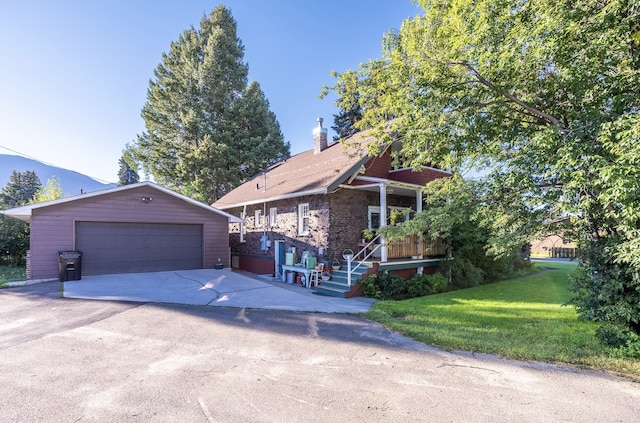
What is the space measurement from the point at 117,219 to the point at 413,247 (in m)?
12.0

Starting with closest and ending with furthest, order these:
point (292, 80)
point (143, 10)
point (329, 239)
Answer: point (329, 239), point (143, 10), point (292, 80)

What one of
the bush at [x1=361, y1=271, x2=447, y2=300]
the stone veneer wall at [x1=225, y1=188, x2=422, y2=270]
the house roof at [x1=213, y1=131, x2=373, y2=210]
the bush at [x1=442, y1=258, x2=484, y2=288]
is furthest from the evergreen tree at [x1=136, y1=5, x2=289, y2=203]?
the bush at [x1=442, y1=258, x2=484, y2=288]

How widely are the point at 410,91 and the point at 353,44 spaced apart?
32.4ft

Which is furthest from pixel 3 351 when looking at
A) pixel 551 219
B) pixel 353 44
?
pixel 353 44

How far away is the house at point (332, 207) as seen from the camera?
38.3 ft

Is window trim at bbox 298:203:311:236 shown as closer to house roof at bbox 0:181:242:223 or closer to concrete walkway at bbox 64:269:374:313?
concrete walkway at bbox 64:269:374:313

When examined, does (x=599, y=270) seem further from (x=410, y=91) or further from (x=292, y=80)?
(x=292, y=80)

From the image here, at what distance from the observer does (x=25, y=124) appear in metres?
16.4

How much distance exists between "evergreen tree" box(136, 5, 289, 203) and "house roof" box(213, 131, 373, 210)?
790cm

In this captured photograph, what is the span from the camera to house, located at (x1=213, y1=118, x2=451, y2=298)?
11.7 metres

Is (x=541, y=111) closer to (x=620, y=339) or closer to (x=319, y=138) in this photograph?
(x=620, y=339)

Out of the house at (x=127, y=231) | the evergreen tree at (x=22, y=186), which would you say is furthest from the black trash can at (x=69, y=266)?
the evergreen tree at (x=22, y=186)

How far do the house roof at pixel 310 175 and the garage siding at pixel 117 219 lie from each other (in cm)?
260

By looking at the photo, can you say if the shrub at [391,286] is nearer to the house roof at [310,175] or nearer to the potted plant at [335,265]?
the potted plant at [335,265]
